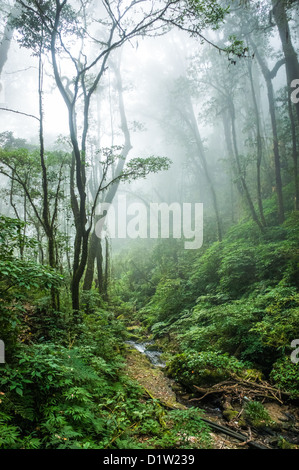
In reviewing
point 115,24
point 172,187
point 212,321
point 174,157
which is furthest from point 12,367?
point 174,157

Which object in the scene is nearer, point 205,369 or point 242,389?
point 242,389

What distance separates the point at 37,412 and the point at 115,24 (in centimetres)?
782

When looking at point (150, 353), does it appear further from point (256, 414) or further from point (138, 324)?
point (256, 414)

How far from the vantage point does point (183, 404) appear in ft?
15.0

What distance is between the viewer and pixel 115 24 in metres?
5.80

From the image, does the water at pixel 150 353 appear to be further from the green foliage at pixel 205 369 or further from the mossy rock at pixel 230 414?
the mossy rock at pixel 230 414

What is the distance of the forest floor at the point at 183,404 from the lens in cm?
343

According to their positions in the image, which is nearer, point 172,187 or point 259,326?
point 259,326
